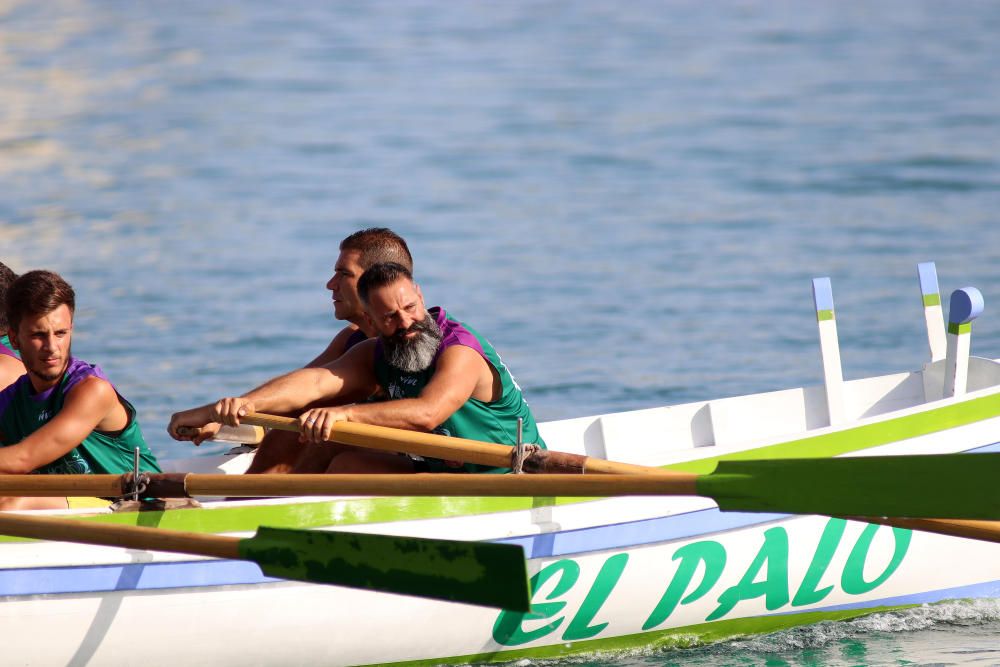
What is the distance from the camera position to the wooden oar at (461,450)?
504cm

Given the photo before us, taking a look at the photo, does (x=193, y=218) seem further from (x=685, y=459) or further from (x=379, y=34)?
(x=379, y=34)

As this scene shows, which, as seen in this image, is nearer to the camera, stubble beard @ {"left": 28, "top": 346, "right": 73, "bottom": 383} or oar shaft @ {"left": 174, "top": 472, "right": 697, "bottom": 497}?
oar shaft @ {"left": 174, "top": 472, "right": 697, "bottom": 497}

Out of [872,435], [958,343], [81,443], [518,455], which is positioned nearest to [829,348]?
[958,343]

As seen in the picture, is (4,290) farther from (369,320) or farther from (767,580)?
(767,580)

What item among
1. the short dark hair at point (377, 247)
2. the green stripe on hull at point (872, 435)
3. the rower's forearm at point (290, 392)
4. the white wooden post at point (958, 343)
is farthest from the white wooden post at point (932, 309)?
the rower's forearm at point (290, 392)

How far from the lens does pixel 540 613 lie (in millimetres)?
5477

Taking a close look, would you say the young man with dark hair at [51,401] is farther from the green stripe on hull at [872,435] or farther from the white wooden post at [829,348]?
the white wooden post at [829,348]

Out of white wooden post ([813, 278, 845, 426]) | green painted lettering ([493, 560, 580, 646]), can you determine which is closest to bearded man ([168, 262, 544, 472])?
green painted lettering ([493, 560, 580, 646])

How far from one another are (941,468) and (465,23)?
86.1 feet

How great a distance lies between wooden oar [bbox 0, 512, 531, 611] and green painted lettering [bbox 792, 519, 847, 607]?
2.04 metres

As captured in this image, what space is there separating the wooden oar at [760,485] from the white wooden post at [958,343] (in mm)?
2179

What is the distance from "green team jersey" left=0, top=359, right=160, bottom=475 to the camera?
5180mm

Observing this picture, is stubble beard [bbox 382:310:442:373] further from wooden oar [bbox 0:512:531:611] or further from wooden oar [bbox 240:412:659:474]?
wooden oar [bbox 0:512:531:611]

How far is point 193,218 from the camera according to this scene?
1638cm
